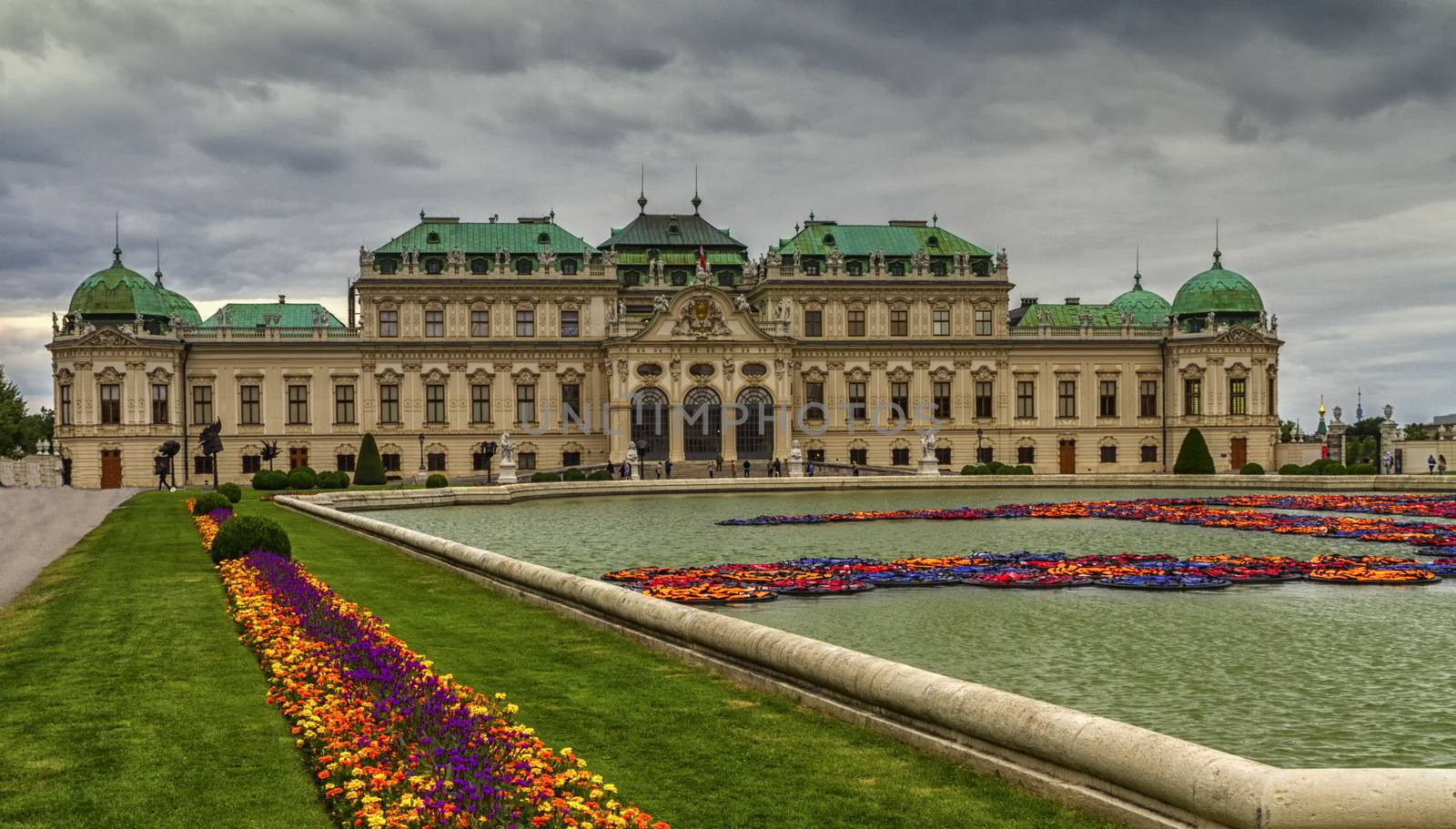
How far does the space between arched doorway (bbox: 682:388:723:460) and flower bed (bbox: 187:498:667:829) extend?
216ft

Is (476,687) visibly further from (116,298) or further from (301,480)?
(116,298)

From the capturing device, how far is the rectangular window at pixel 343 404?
264 ft

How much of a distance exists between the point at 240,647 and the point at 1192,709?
10002 millimetres

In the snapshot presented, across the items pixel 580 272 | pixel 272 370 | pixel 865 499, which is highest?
pixel 580 272

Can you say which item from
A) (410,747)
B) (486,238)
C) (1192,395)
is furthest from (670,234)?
(410,747)

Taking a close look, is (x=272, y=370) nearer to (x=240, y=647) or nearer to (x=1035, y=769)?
(x=240, y=647)

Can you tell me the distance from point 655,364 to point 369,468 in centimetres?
1862

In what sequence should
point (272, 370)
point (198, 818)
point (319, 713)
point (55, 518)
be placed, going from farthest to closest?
point (272, 370), point (55, 518), point (319, 713), point (198, 818)

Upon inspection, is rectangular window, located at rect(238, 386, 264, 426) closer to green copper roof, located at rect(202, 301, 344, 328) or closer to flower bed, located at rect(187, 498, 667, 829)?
green copper roof, located at rect(202, 301, 344, 328)

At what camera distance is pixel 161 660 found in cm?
1377

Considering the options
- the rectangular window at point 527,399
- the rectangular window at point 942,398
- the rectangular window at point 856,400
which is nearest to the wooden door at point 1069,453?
the rectangular window at point 942,398

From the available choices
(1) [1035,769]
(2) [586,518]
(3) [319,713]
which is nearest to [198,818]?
(3) [319,713]

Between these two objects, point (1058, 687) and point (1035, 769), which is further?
point (1058, 687)

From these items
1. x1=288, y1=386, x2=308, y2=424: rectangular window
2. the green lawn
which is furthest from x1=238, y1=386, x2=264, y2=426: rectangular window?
the green lawn
